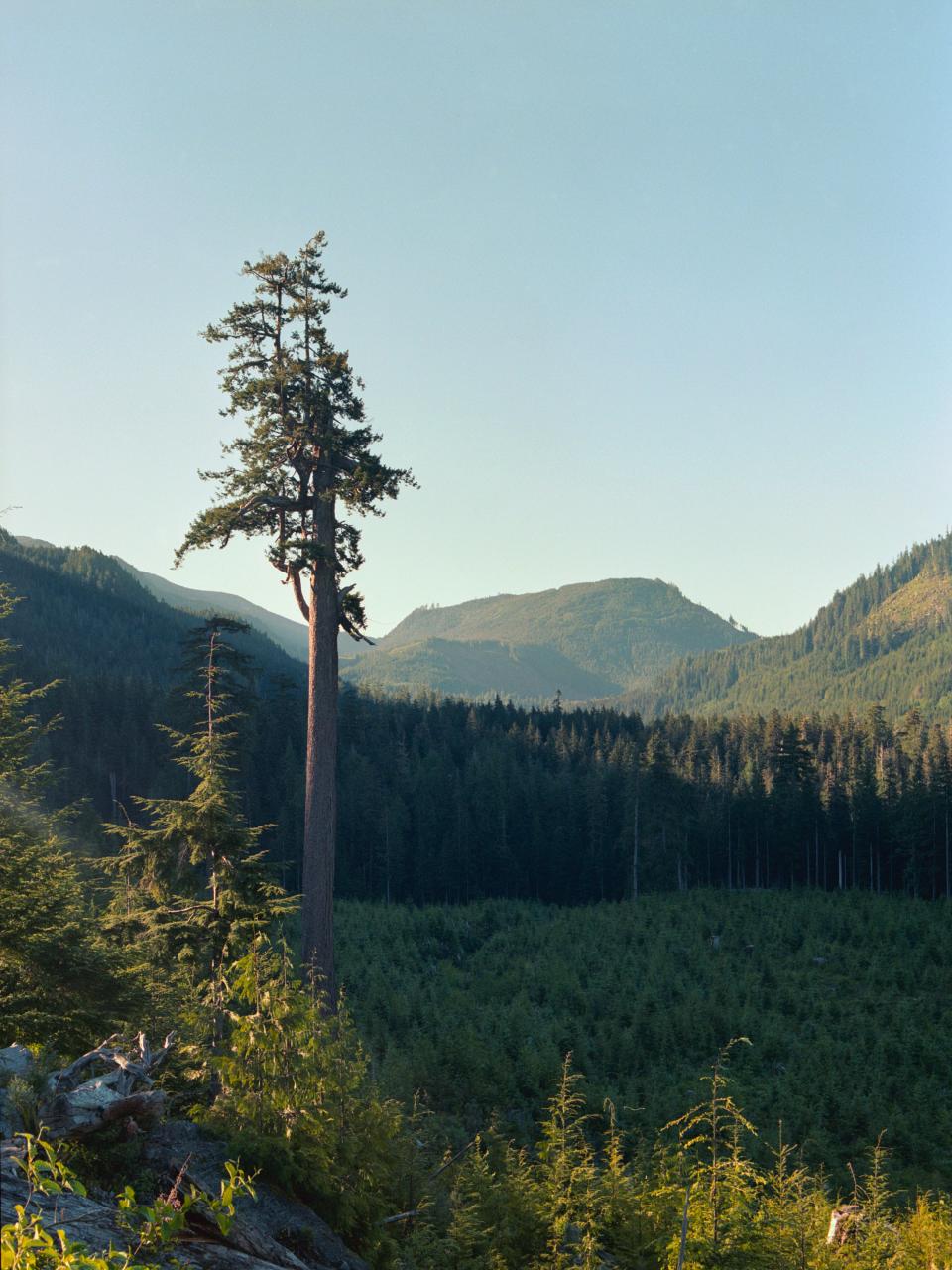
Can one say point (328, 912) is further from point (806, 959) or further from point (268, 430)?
point (806, 959)


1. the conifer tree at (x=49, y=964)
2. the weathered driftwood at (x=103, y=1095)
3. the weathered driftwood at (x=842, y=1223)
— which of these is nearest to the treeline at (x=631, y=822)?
the conifer tree at (x=49, y=964)

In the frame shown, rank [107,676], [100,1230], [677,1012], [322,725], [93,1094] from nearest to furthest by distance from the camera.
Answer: [100,1230]
[93,1094]
[322,725]
[677,1012]
[107,676]

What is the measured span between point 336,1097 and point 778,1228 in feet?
11.4

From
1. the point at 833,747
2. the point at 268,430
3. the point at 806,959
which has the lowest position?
the point at 806,959

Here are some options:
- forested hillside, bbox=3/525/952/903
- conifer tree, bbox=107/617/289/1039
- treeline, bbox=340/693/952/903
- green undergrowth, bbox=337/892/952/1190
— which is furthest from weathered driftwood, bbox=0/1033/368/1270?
treeline, bbox=340/693/952/903

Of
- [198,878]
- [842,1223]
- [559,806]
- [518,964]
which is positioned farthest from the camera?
[559,806]

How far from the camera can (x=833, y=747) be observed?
288 ft

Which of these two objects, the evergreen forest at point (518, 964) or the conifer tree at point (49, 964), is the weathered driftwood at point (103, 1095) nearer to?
the evergreen forest at point (518, 964)

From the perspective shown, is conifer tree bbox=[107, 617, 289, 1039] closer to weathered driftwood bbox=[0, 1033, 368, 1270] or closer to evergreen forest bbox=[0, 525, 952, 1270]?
evergreen forest bbox=[0, 525, 952, 1270]

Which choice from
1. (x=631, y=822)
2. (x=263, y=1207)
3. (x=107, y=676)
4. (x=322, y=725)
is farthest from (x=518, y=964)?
(x=107, y=676)

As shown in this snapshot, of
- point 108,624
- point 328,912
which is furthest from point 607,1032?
point 108,624

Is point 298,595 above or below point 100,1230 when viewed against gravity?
above

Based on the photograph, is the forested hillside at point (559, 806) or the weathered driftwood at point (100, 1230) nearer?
the weathered driftwood at point (100, 1230)

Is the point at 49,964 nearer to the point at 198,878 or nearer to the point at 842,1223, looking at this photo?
the point at 198,878
